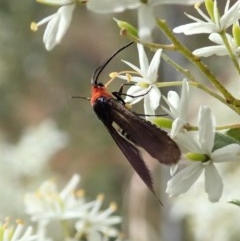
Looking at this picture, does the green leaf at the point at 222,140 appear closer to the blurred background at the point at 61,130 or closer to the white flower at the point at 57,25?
the white flower at the point at 57,25

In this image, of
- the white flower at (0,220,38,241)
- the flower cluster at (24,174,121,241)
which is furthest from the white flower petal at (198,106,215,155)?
the flower cluster at (24,174,121,241)

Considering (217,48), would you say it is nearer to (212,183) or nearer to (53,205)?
(212,183)

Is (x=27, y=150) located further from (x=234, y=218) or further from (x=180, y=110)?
(x=180, y=110)

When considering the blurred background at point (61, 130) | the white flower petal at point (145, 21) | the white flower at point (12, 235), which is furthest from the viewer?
the blurred background at point (61, 130)

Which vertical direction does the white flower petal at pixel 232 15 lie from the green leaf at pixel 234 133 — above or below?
above

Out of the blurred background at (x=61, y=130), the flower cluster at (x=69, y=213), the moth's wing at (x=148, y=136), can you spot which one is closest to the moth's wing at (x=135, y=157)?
the moth's wing at (x=148, y=136)

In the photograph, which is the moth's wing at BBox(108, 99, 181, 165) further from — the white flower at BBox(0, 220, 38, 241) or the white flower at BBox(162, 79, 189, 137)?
the white flower at BBox(0, 220, 38, 241)

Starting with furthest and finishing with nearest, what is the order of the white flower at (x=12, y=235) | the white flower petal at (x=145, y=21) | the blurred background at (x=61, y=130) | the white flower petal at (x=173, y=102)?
1. the blurred background at (x=61, y=130)
2. the white flower at (x=12, y=235)
3. the white flower petal at (x=173, y=102)
4. the white flower petal at (x=145, y=21)
